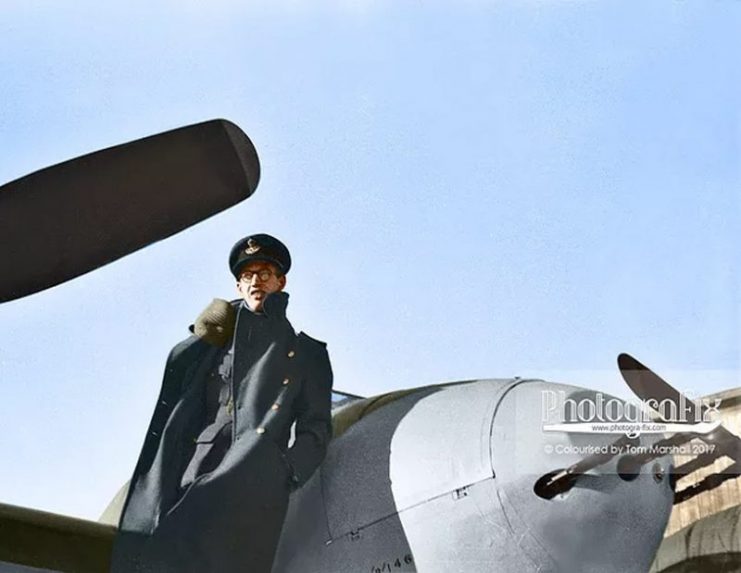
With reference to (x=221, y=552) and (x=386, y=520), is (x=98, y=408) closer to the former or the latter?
(x=221, y=552)

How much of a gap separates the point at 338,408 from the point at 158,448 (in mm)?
357

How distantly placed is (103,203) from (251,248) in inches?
12.2

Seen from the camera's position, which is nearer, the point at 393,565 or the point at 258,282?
the point at 393,565

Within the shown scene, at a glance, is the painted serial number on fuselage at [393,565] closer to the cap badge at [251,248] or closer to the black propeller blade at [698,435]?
the black propeller blade at [698,435]

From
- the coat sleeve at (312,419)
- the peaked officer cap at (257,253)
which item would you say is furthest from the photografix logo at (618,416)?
the peaked officer cap at (257,253)

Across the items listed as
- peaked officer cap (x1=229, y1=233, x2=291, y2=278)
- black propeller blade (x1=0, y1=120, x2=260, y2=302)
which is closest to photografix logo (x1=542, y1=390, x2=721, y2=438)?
peaked officer cap (x1=229, y1=233, x2=291, y2=278)

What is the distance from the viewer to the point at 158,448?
1.79 meters

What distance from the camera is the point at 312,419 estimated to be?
5.53 ft

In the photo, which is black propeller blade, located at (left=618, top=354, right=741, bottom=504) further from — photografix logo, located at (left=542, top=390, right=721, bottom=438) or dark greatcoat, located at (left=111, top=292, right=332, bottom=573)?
dark greatcoat, located at (left=111, top=292, right=332, bottom=573)

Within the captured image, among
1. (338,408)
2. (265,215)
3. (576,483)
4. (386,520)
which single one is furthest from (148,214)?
(576,483)

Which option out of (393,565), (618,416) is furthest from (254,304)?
(618,416)

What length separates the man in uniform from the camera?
1.62 meters

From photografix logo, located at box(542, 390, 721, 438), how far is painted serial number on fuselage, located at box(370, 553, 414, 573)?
0.30m

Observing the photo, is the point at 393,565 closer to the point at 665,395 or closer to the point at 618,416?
the point at 618,416
